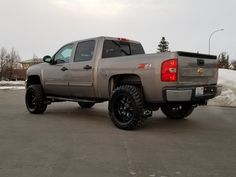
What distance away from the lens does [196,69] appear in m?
6.75

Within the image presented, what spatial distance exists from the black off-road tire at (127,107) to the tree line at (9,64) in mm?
64415

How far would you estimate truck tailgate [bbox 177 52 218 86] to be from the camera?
21.1 ft

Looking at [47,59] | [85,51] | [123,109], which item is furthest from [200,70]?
[47,59]

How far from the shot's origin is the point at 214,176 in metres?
4.09

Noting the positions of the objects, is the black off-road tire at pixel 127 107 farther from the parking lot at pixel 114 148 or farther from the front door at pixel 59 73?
the front door at pixel 59 73

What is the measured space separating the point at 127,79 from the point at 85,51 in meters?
1.59

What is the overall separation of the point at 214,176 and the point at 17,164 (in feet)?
8.17

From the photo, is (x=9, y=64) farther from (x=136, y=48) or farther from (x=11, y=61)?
(x=136, y=48)

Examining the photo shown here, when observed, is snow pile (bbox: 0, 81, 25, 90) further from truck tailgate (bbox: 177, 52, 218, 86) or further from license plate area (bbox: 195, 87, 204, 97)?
license plate area (bbox: 195, 87, 204, 97)

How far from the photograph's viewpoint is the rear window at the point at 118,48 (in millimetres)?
7941

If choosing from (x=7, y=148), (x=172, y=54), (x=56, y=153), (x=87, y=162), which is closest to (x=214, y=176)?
(x=87, y=162)

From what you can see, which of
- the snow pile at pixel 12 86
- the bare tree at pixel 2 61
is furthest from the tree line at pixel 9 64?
the snow pile at pixel 12 86

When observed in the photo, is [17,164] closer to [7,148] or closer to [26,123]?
[7,148]

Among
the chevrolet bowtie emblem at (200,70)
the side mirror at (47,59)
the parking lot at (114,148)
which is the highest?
the side mirror at (47,59)
